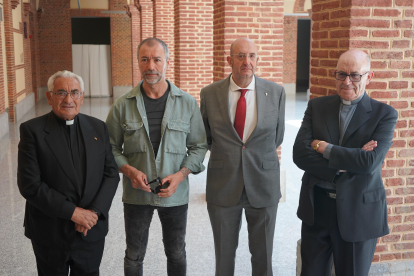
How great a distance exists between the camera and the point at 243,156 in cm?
311

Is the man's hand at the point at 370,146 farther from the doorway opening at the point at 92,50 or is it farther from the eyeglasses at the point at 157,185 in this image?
the doorway opening at the point at 92,50

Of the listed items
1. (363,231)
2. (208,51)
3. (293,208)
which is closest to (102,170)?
(363,231)

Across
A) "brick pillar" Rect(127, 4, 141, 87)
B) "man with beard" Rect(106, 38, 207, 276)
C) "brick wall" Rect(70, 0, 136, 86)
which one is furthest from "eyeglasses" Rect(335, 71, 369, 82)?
"brick wall" Rect(70, 0, 136, 86)

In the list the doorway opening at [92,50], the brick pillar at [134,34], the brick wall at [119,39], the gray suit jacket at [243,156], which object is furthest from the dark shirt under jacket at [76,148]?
the doorway opening at [92,50]

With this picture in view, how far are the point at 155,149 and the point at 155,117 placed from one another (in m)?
0.22

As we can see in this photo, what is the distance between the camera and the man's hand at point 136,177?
2.87 m

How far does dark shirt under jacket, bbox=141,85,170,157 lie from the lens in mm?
2998

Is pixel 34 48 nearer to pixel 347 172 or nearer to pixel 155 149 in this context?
pixel 155 149

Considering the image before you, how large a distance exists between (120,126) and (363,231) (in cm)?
174

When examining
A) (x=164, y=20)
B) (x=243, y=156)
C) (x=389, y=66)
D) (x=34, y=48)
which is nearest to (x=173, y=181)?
(x=243, y=156)

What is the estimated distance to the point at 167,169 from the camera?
2.99m

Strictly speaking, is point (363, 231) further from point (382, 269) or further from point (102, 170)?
point (102, 170)

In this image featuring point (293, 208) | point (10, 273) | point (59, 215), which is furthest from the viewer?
point (293, 208)

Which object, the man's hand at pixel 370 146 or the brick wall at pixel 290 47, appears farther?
the brick wall at pixel 290 47
